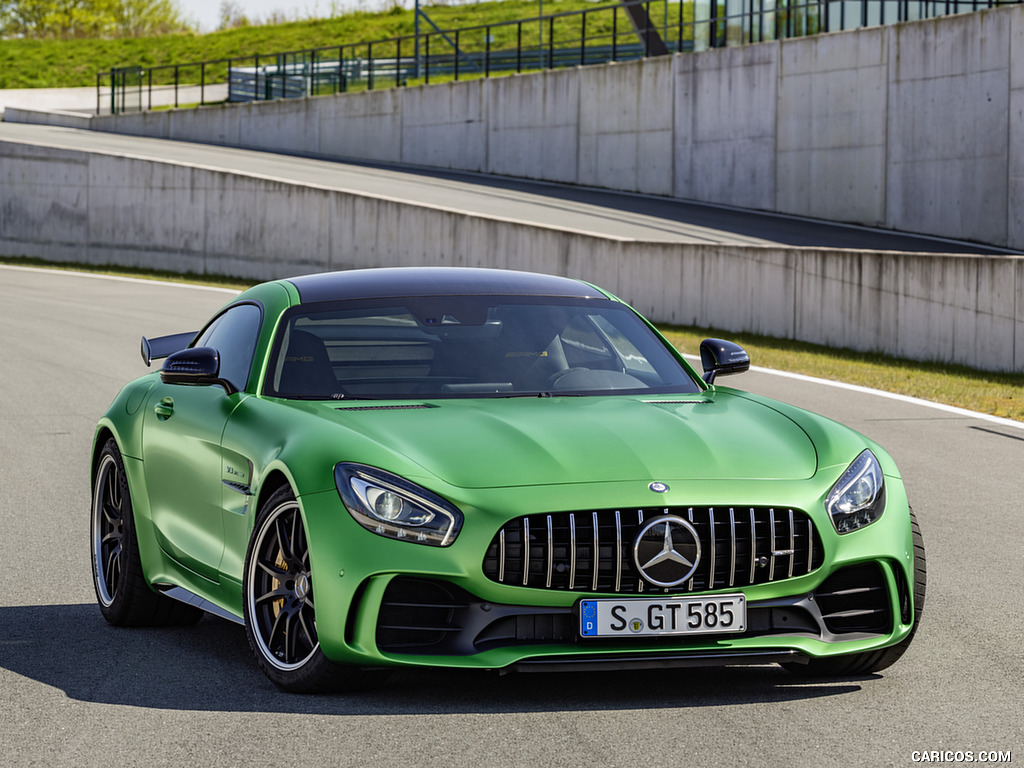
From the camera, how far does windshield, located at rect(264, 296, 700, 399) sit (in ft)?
19.6

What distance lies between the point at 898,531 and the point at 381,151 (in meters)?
46.2

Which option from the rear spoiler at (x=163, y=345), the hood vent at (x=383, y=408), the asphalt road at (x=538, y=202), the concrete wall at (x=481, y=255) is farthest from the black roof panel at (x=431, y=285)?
the asphalt road at (x=538, y=202)

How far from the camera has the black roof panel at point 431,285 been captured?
6.34 m

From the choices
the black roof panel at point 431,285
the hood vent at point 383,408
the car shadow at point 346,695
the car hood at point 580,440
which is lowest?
the car shadow at point 346,695

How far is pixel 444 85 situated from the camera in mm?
A: 48000

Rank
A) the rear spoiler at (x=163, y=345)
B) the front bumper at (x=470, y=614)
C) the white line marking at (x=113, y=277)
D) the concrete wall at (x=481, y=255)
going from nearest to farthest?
the front bumper at (x=470, y=614), the rear spoiler at (x=163, y=345), the concrete wall at (x=481, y=255), the white line marking at (x=113, y=277)

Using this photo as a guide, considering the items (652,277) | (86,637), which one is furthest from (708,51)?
(86,637)

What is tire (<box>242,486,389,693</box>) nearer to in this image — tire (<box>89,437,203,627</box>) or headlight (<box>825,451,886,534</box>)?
tire (<box>89,437,203,627</box>)

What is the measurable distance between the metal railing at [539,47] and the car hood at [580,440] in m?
27.9

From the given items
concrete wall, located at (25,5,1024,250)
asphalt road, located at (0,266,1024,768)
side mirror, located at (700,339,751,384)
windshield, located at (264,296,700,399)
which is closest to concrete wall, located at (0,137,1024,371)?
concrete wall, located at (25,5,1024,250)

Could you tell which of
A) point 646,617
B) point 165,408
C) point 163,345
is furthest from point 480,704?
point 163,345

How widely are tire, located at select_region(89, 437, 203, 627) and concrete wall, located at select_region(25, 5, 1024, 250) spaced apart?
25.0 meters

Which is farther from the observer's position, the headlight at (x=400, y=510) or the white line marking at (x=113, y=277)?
the white line marking at (x=113, y=277)

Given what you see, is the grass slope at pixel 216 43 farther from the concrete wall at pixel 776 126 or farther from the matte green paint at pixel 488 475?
the matte green paint at pixel 488 475
